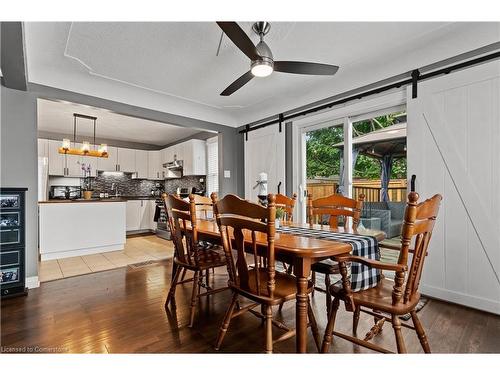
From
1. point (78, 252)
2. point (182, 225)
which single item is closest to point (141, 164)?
point (78, 252)

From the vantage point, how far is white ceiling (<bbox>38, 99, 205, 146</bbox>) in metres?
4.37

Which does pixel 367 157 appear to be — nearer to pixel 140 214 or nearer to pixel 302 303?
pixel 302 303

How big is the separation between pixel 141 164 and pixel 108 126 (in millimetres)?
1651

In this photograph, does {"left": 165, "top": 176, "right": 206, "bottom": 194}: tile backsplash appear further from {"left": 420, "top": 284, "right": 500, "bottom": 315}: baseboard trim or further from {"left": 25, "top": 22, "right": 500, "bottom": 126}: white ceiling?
{"left": 420, "top": 284, "right": 500, "bottom": 315}: baseboard trim

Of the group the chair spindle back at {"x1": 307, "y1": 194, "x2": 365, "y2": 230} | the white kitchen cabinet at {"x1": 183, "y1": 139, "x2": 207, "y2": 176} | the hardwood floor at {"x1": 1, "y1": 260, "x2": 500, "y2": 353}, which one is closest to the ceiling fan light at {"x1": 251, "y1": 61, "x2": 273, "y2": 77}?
the chair spindle back at {"x1": 307, "y1": 194, "x2": 365, "y2": 230}

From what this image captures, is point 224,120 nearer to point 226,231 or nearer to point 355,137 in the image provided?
point 355,137

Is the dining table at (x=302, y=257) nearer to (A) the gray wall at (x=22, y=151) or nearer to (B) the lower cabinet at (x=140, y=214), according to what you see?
(A) the gray wall at (x=22, y=151)

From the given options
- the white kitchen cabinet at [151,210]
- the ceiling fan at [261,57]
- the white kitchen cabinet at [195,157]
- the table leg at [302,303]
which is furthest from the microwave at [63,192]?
the table leg at [302,303]

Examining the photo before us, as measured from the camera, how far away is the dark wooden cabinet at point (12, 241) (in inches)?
97.2

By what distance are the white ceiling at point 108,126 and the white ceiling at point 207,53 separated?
108cm

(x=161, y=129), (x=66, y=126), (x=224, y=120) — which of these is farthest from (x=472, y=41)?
(x=66, y=126)

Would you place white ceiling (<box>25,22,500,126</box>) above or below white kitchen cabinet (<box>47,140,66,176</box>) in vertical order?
above

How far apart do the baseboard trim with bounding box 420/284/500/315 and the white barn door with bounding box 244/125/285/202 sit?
7.02 ft

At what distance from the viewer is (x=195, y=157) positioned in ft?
18.5
